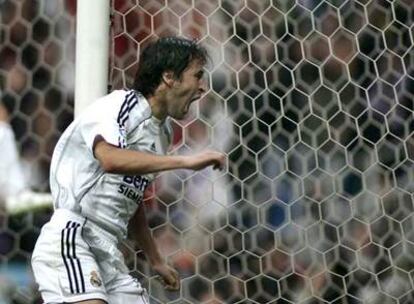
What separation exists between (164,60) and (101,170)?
23 centimetres

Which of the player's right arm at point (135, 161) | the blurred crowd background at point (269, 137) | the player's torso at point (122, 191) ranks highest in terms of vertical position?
the player's right arm at point (135, 161)

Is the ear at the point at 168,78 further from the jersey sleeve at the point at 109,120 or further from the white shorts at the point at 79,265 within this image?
the white shorts at the point at 79,265

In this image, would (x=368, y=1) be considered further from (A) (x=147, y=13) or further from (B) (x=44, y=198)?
(B) (x=44, y=198)

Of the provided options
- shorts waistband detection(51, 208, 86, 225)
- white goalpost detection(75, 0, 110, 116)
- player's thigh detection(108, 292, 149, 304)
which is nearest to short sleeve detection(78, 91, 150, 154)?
shorts waistband detection(51, 208, 86, 225)

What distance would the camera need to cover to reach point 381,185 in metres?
2.46

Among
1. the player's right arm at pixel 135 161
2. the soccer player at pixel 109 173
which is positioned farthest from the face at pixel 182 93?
the player's right arm at pixel 135 161

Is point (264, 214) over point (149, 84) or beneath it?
beneath

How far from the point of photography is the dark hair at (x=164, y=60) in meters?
1.69

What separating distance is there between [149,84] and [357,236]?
0.95 metres

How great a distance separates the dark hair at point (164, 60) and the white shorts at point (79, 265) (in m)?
0.26

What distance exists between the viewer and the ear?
1.68 meters

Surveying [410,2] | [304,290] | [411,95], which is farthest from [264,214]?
[410,2]

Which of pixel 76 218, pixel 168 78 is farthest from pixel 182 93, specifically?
pixel 76 218

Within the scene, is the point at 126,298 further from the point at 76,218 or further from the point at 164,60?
the point at 164,60
